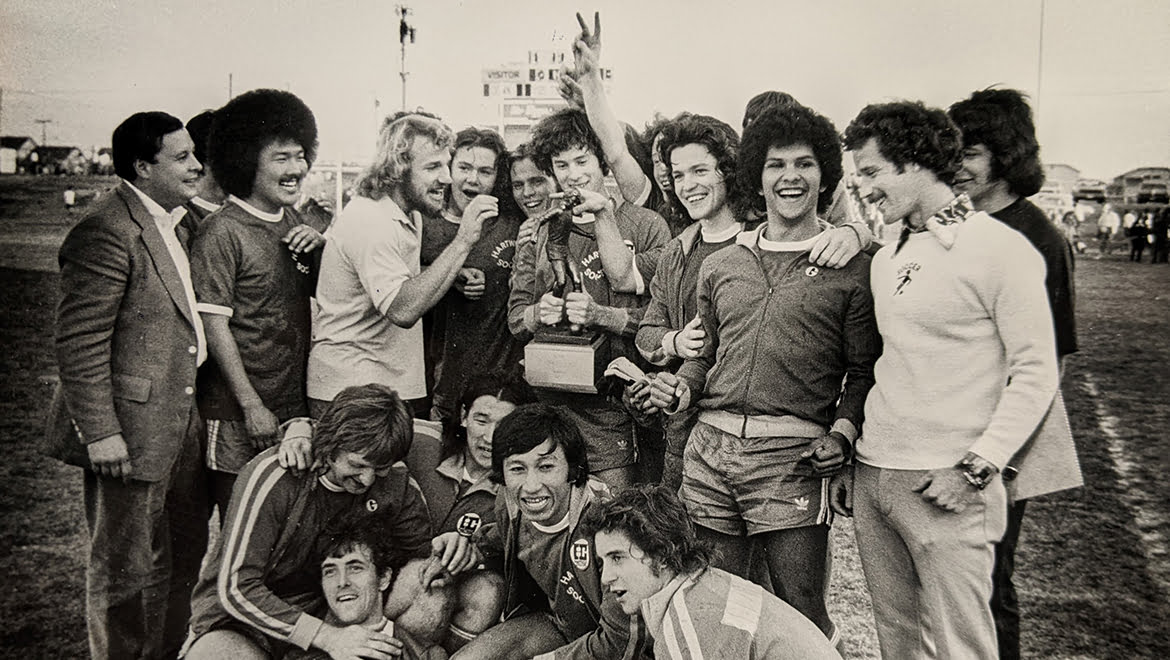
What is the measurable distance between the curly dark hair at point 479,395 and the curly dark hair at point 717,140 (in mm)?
930

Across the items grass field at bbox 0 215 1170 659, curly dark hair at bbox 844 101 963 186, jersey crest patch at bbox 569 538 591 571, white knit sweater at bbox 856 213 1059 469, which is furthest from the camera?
jersey crest patch at bbox 569 538 591 571

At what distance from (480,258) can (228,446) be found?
3.49ft

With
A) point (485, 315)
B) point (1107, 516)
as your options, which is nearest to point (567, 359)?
point (485, 315)

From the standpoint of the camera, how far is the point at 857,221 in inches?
104

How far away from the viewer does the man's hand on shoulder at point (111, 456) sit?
9.95 ft

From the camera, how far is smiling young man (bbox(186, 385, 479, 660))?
9.86 ft

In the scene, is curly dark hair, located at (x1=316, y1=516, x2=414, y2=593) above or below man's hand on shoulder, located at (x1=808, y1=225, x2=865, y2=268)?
below

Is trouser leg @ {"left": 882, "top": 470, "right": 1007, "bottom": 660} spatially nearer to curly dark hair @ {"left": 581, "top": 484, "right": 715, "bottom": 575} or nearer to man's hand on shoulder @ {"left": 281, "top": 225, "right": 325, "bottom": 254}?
curly dark hair @ {"left": 581, "top": 484, "right": 715, "bottom": 575}

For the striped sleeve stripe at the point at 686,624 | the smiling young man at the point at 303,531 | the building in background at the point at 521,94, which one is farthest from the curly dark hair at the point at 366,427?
the striped sleeve stripe at the point at 686,624

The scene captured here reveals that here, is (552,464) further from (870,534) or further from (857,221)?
(857,221)

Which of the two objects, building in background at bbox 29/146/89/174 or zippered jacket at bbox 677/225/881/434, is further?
building in background at bbox 29/146/89/174

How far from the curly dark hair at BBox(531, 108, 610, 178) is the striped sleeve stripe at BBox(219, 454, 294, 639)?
4.87 ft

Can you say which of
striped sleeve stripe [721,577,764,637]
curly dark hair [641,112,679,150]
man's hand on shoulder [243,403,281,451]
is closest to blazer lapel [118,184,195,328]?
man's hand on shoulder [243,403,281,451]

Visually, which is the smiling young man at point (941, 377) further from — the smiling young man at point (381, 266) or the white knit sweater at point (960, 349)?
the smiling young man at point (381, 266)
